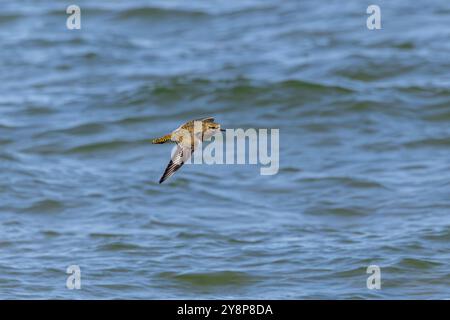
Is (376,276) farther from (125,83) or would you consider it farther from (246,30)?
(246,30)

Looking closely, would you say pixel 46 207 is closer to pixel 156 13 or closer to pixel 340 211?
pixel 340 211

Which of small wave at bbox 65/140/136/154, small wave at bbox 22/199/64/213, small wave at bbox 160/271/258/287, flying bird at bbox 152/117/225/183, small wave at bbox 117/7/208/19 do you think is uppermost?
small wave at bbox 117/7/208/19

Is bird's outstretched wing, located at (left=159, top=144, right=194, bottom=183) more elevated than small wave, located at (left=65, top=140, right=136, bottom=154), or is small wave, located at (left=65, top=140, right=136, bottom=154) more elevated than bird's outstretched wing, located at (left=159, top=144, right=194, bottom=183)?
small wave, located at (left=65, top=140, right=136, bottom=154)

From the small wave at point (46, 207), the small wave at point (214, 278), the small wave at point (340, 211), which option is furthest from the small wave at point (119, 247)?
the small wave at point (340, 211)

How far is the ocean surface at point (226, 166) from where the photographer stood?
29.2 ft

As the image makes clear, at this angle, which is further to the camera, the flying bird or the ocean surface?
the ocean surface

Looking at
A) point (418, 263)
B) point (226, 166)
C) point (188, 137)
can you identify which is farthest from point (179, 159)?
point (226, 166)

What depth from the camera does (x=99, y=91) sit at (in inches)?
528

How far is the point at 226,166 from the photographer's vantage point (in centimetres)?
1123

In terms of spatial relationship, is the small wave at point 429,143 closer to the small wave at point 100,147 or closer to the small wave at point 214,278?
the small wave at point 100,147

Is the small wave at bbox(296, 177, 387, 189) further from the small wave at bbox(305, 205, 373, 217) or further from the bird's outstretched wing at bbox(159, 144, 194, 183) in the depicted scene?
the bird's outstretched wing at bbox(159, 144, 194, 183)

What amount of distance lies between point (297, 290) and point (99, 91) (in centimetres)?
561

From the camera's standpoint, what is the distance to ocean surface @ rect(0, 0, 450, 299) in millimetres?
8906

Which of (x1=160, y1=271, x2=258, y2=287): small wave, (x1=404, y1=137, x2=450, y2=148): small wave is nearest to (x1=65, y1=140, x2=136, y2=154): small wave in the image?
(x1=404, y1=137, x2=450, y2=148): small wave
